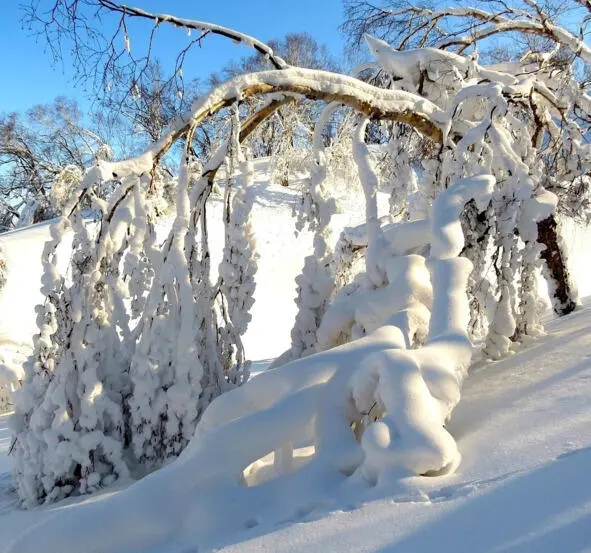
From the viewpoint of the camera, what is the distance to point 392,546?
65.0 inches

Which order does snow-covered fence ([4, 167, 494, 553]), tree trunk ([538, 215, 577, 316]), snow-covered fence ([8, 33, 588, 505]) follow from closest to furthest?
snow-covered fence ([4, 167, 494, 553])
snow-covered fence ([8, 33, 588, 505])
tree trunk ([538, 215, 577, 316])

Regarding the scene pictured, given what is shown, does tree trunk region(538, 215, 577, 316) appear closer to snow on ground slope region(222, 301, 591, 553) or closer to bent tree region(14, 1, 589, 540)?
bent tree region(14, 1, 589, 540)

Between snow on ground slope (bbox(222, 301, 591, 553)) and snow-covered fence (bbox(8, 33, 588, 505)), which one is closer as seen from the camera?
snow on ground slope (bbox(222, 301, 591, 553))

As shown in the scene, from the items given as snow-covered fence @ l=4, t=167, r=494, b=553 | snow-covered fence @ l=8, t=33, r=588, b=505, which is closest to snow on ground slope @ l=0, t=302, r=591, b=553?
snow-covered fence @ l=4, t=167, r=494, b=553

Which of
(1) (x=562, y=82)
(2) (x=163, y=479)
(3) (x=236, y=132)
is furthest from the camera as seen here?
(1) (x=562, y=82)

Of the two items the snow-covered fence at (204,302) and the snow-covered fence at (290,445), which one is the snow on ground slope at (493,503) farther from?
the snow-covered fence at (204,302)

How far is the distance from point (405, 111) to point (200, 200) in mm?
1887

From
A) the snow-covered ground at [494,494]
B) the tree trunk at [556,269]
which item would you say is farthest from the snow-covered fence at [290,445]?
the tree trunk at [556,269]

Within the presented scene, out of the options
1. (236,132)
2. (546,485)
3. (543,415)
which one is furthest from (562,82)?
(546,485)

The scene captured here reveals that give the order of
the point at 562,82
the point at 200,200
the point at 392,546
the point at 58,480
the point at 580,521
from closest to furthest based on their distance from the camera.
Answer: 1. the point at 580,521
2. the point at 392,546
3. the point at 58,480
4. the point at 200,200
5. the point at 562,82

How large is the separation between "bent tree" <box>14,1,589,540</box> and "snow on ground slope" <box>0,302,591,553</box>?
0.22 metres

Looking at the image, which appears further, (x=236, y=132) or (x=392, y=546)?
(x=236, y=132)

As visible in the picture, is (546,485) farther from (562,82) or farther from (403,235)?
(562,82)

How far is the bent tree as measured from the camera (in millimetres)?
2475
